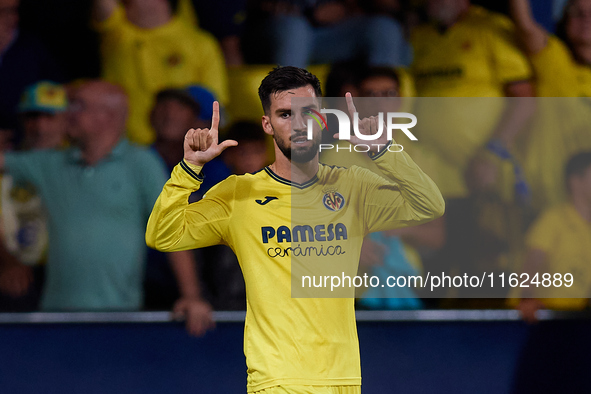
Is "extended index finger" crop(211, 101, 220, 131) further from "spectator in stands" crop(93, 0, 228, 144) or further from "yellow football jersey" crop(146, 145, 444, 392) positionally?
"spectator in stands" crop(93, 0, 228, 144)

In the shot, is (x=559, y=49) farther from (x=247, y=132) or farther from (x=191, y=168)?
(x=191, y=168)

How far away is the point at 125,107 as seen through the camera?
4.52 metres

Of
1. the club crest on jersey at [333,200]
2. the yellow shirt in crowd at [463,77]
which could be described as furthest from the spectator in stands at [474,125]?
the club crest on jersey at [333,200]

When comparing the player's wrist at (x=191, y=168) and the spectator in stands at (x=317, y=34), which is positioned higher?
the spectator in stands at (x=317, y=34)

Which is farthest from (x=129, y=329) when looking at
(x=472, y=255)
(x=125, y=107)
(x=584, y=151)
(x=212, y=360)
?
(x=584, y=151)

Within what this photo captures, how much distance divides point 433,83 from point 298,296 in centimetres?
269

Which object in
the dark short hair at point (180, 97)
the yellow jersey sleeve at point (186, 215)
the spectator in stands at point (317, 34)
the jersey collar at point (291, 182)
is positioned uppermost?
the spectator in stands at point (317, 34)

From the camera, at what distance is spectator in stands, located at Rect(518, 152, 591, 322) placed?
4211mm

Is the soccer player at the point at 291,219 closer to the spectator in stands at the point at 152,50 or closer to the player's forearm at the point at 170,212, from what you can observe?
the player's forearm at the point at 170,212

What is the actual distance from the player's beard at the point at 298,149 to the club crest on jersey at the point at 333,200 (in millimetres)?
192

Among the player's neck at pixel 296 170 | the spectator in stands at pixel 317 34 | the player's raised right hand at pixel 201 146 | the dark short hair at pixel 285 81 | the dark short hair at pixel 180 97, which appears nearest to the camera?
the player's raised right hand at pixel 201 146

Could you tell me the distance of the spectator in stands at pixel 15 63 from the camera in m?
4.49

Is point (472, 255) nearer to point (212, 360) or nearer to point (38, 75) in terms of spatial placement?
point (212, 360)

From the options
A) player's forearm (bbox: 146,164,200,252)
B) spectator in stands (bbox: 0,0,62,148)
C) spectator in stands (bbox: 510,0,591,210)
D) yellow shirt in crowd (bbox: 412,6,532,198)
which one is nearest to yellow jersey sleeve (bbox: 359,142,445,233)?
player's forearm (bbox: 146,164,200,252)
